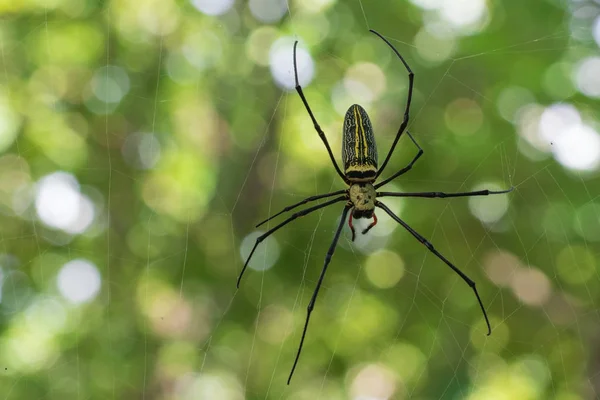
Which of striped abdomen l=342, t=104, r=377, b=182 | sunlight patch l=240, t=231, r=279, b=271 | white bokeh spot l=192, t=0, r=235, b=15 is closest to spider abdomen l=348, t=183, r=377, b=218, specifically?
striped abdomen l=342, t=104, r=377, b=182

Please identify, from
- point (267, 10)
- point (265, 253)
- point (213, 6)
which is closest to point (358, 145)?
point (265, 253)

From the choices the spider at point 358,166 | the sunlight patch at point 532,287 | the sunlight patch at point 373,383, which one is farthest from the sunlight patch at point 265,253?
the spider at point 358,166

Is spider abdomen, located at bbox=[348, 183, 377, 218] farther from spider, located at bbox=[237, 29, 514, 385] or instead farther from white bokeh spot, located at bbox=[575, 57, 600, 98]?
white bokeh spot, located at bbox=[575, 57, 600, 98]

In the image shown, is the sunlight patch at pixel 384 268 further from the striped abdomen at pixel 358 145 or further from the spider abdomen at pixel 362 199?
the striped abdomen at pixel 358 145

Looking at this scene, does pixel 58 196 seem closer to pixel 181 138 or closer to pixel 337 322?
pixel 181 138

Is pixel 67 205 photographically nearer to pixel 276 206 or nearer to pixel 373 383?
pixel 276 206

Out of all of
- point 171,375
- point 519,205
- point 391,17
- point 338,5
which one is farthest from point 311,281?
point 338,5

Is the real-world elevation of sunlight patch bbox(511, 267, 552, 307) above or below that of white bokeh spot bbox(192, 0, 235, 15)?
below
